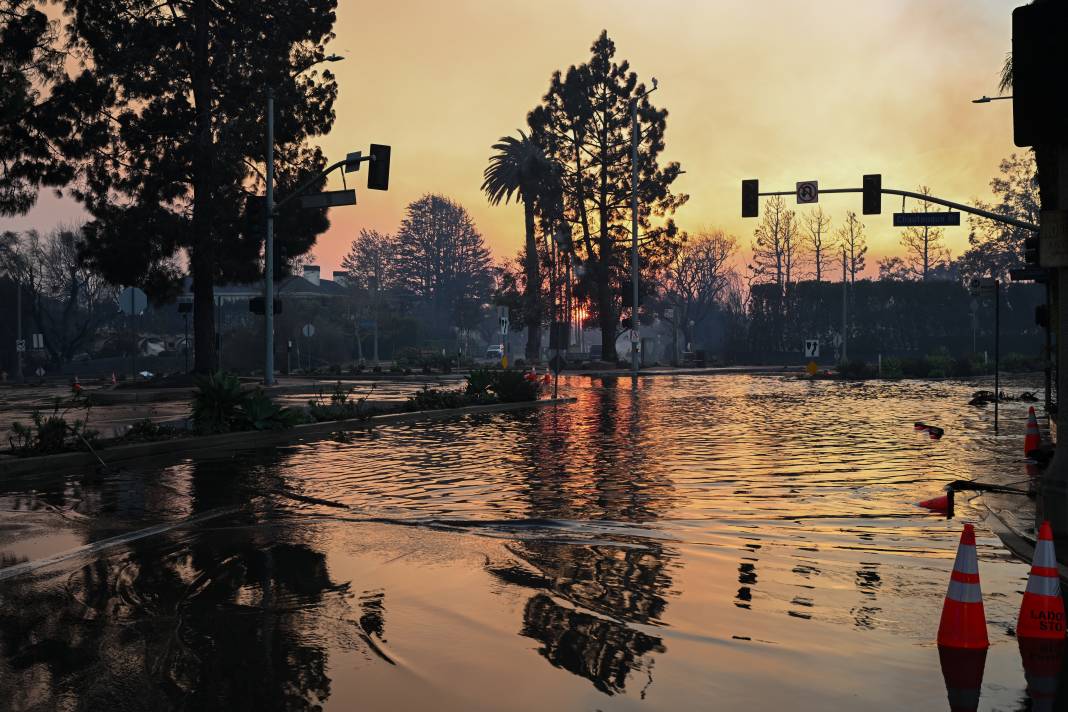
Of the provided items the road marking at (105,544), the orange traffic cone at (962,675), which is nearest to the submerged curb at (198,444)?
the road marking at (105,544)

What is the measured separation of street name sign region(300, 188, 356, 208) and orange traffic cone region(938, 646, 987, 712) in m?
32.4

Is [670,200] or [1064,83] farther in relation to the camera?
[670,200]

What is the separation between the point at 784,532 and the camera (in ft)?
33.4

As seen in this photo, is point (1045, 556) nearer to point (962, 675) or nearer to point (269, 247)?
point (962, 675)

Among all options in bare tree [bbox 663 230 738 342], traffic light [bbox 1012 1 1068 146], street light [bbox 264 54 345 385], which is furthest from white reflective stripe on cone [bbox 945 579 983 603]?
bare tree [bbox 663 230 738 342]

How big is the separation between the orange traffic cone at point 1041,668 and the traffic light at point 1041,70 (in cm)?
519

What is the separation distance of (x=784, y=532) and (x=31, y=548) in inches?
262

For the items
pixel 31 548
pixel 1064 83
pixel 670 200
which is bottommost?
pixel 31 548

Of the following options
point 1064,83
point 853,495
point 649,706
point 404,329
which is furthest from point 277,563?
point 404,329

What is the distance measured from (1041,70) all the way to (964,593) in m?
5.53

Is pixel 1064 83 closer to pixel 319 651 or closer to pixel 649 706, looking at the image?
pixel 649 706

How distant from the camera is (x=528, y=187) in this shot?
81125 mm

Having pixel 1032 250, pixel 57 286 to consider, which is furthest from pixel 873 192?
pixel 57 286

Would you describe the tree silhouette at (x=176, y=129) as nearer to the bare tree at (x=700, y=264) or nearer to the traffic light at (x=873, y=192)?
the traffic light at (x=873, y=192)
